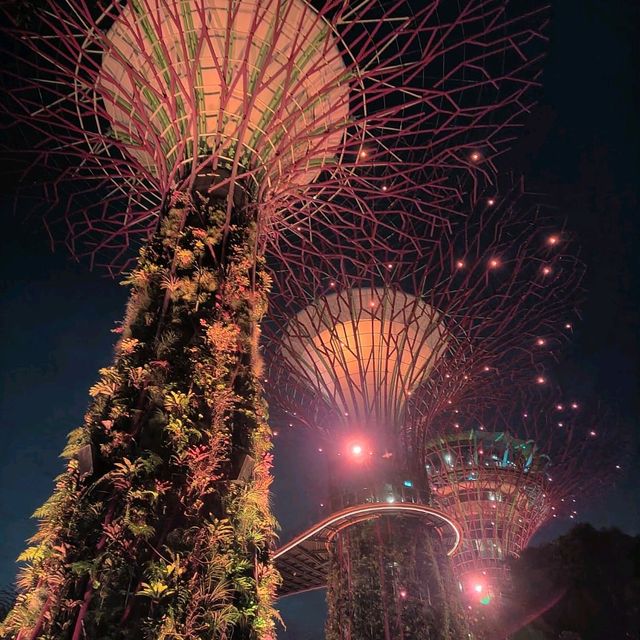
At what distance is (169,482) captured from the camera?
3803 millimetres

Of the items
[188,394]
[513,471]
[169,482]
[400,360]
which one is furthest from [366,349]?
[513,471]

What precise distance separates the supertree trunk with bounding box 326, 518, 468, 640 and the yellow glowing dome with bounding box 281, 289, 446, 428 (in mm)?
3333

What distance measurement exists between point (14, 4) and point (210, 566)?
6.48 meters

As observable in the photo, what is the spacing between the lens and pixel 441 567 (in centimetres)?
1434

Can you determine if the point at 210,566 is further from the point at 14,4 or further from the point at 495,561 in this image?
the point at 495,561

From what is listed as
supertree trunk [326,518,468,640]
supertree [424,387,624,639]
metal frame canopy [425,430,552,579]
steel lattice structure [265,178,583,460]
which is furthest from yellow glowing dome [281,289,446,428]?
metal frame canopy [425,430,552,579]

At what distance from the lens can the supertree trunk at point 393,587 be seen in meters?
13.1

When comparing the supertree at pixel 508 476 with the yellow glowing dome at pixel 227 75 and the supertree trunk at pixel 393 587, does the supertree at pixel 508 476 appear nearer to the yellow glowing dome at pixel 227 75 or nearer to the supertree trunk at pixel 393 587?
the supertree trunk at pixel 393 587

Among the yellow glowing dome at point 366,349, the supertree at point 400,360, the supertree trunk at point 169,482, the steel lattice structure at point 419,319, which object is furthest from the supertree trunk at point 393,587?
the supertree trunk at point 169,482

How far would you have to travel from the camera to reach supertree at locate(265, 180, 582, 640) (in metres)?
14.2

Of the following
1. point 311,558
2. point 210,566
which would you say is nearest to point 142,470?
point 210,566

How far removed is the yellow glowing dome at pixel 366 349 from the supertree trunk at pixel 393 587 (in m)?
3.33

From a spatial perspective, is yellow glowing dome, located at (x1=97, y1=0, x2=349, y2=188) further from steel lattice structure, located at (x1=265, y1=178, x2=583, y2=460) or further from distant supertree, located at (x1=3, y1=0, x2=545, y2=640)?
steel lattice structure, located at (x1=265, y1=178, x2=583, y2=460)

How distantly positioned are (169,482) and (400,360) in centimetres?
1286
